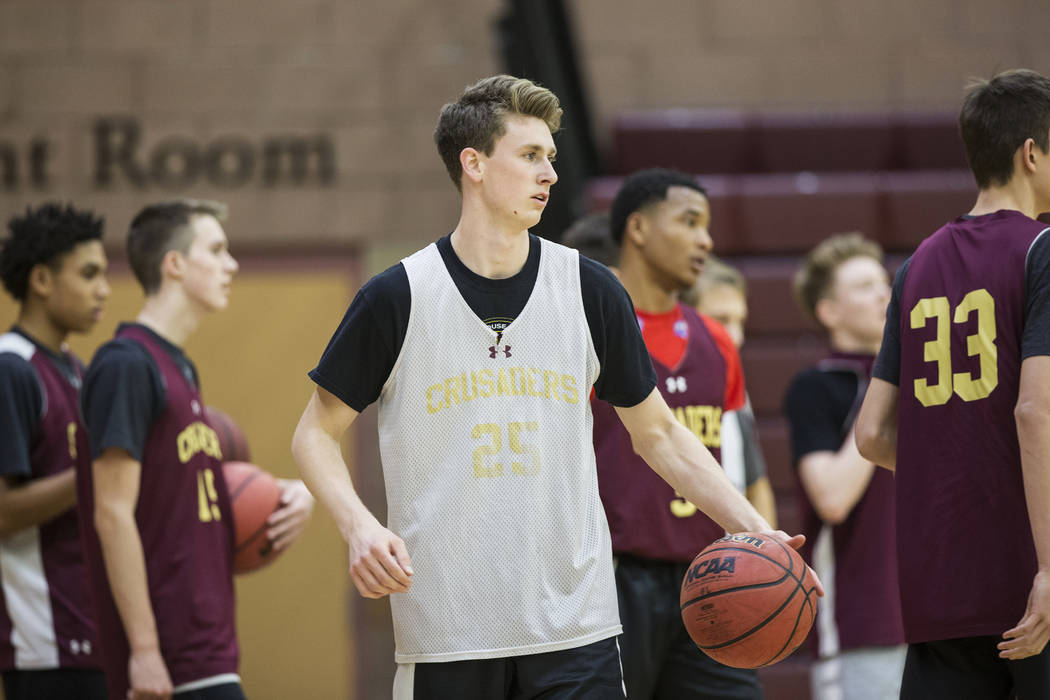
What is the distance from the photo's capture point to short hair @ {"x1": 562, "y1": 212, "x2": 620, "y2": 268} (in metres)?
4.34

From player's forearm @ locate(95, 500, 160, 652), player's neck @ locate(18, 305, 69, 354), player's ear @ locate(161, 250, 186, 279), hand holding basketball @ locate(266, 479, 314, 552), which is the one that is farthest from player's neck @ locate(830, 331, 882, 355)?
player's neck @ locate(18, 305, 69, 354)

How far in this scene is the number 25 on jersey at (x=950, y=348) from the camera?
109 inches

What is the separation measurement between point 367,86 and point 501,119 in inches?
218

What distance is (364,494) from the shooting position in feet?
25.6

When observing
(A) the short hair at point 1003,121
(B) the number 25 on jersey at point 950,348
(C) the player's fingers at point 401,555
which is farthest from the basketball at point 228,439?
(A) the short hair at point 1003,121

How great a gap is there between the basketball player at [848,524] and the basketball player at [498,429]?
143 centimetres

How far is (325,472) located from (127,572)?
114cm

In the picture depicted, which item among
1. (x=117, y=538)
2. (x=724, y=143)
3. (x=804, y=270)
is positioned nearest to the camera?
(x=117, y=538)

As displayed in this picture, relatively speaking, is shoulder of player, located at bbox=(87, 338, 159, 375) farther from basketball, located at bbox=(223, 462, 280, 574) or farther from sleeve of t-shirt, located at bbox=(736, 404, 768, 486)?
sleeve of t-shirt, located at bbox=(736, 404, 768, 486)

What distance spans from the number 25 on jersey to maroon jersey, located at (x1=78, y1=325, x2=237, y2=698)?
2.05 m

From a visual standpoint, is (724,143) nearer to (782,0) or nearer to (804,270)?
(782,0)

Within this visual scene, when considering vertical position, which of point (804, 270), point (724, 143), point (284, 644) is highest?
point (724, 143)

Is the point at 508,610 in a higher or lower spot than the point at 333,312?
lower

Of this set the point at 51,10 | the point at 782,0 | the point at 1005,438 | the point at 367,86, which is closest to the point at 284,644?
the point at 367,86
